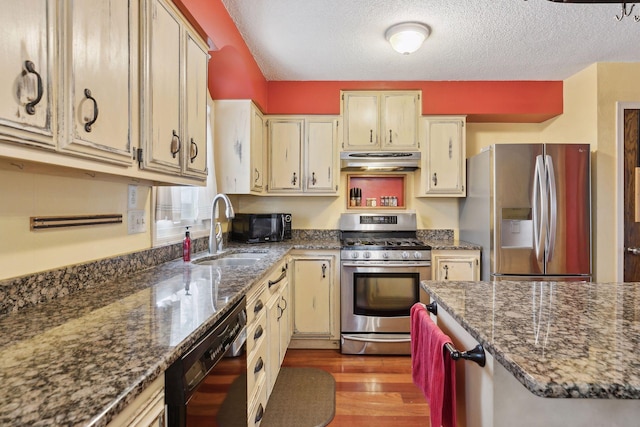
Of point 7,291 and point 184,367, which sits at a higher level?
point 7,291

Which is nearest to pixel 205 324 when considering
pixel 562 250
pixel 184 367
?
pixel 184 367

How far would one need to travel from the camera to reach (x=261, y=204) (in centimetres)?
347

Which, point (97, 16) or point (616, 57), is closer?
point (97, 16)

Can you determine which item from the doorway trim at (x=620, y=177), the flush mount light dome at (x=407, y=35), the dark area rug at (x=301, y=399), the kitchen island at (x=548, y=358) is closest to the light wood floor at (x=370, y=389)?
the dark area rug at (x=301, y=399)

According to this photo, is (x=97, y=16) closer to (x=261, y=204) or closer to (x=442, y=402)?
(x=442, y=402)

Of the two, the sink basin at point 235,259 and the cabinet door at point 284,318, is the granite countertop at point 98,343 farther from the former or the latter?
the cabinet door at point 284,318

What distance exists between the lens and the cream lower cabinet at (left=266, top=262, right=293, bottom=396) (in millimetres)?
1927

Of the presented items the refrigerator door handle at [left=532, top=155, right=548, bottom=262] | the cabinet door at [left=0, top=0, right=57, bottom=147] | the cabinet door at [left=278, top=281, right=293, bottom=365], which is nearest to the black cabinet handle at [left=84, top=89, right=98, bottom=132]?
the cabinet door at [left=0, top=0, right=57, bottom=147]

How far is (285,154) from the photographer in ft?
10.4

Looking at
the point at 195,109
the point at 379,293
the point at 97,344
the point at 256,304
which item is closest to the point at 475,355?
the point at 97,344

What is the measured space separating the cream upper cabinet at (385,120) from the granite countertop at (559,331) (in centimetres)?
207

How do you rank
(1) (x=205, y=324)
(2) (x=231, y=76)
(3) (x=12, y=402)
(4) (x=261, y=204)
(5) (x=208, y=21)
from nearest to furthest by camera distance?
(3) (x=12, y=402) < (1) (x=205, y=324) < (5) (x=208, y=21) < (2) (x=231, y=76) < (4) (x=261, y=204)

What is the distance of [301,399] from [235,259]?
3.43ft

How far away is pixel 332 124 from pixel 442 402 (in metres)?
2.65
